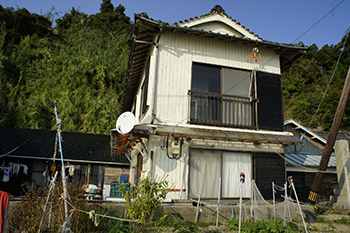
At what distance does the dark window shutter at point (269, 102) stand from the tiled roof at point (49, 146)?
7582 millimetres

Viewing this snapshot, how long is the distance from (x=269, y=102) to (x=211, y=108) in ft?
7.89

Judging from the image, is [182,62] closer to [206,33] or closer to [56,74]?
[206,33]

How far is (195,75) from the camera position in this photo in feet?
31.4

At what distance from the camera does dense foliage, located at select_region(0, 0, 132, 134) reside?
23.1m

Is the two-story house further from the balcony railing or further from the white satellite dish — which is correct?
the white satellite dish

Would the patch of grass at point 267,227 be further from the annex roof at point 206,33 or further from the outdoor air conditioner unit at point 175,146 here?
the annex roof at point 206,33

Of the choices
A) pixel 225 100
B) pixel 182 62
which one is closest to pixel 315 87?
pixel 225 100

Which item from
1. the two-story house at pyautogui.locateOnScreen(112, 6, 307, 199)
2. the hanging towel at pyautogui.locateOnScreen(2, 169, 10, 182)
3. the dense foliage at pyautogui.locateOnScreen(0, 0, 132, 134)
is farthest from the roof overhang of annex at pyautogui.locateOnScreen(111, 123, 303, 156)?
the dense foliage at pyautogui.locateOnScreen(0, 0, 132, 134)

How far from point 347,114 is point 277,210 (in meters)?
27.3

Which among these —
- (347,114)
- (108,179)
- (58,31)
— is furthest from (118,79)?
(347,114)

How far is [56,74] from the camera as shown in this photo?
89.5 ft

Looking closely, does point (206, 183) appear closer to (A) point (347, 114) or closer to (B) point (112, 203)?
(B) point (112, 203)

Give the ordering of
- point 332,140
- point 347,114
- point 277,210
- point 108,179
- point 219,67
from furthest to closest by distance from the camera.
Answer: point 347,114 < point 108,179 < point 219,67 < point 332,140 < point 277,210

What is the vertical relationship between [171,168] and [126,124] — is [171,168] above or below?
below
